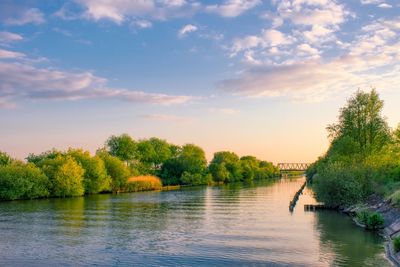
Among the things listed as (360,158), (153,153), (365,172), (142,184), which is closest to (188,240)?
(365,172)

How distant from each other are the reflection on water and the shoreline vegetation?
245 centimetres

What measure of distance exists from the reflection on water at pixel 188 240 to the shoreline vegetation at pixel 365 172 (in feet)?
8.04

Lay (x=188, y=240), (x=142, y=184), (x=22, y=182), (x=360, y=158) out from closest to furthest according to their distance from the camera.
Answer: (x=188, y=240)
(x=360, y=158)
(x=22, y=182)
(x=142, y=184)

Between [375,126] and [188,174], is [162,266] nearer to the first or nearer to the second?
[375,126]

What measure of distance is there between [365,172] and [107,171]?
3102 inches

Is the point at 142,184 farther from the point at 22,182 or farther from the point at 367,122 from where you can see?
the point at 367,122

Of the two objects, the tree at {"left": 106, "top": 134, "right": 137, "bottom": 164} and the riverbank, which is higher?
the tree at {"left": 106, "top": 134, "right": 137, "bottom": 164}

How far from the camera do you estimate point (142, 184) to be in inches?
5148

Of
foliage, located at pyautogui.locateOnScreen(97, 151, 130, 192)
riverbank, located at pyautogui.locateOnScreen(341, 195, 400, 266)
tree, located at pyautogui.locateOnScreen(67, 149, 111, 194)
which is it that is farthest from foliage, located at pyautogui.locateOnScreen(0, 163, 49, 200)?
riverbank, located at pyautogui.locateOnScreen(341, 195, 400, 266)

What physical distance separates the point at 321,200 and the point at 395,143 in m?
36.4

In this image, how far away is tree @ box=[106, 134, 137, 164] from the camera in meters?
167

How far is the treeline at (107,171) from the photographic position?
3711 inches

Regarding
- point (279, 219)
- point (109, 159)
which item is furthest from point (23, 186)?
point (279, 219)

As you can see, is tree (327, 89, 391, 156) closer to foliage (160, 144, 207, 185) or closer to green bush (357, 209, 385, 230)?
green bush (357, 209, 385, 230)
